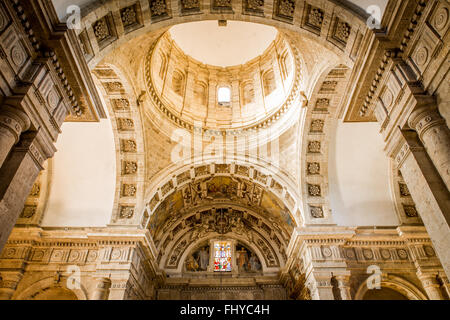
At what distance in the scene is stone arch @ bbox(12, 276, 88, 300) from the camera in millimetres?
10348

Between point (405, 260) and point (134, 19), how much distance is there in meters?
11.9

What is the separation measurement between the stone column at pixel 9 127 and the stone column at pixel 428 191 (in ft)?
18.9

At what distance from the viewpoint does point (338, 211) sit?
1169 cm

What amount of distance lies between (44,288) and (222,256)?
8049 millimetres

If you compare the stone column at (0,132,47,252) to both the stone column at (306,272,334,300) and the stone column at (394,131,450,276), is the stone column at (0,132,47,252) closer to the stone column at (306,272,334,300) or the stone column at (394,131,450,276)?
the stone column at (394,131,450,276)

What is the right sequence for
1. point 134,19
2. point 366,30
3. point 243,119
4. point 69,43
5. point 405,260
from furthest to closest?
point 243,119
point 405,260
point 134,19
point 366,30
point 69,43

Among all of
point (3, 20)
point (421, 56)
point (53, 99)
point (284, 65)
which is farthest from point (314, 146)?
point (3, 20)

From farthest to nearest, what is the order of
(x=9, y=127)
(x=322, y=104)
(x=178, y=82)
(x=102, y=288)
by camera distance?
(x=178, y=82) → (x=322, y=104) → (x=102, y=288) → (x=9, y=127)

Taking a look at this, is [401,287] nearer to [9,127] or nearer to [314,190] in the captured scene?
[314,190]

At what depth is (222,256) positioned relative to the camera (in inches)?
616

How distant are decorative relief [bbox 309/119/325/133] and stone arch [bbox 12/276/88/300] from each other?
1010 cm

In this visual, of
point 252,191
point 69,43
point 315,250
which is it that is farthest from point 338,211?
point 69,43
